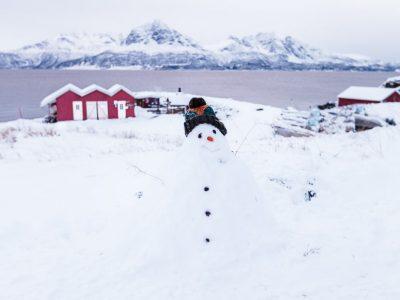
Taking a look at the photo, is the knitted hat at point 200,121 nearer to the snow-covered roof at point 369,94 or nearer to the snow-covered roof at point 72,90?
the snow-covered roof at point 72,90

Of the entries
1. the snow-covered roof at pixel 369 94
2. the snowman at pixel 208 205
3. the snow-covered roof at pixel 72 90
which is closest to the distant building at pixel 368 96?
the snow-covered roof at pixel 369 94

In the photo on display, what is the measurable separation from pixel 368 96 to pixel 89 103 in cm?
3396

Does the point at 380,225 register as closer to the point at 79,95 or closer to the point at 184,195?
the point at 184,195

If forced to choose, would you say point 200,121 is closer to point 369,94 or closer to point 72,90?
point 72,90

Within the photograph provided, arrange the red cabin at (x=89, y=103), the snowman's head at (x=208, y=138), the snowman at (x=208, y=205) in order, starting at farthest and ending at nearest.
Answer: the red cabin at (x=89, y=103)
the snowman's head at (x=208, y=138)
the snowman at (x=208, y=205)

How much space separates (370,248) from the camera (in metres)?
5.54

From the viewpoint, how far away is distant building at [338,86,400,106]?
44.5 m

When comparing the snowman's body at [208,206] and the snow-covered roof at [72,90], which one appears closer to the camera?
the snowman's body at [208,206]

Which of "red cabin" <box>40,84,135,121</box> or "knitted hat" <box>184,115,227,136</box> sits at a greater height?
"knitted hat" <box>184,115,227,136</box>

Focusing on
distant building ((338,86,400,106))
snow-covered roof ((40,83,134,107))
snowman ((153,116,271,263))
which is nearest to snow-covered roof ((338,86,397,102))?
distant building ((338,86,400,106))

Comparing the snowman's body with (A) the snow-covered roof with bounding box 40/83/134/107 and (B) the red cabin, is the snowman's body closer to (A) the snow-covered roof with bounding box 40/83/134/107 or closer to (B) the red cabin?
(A) the snow-covered roof with bounding box 40/83/134/107

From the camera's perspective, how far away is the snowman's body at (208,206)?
209 inches

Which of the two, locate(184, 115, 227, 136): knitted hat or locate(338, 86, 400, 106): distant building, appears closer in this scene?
locate(184, 115, 227, 136): knitted hat

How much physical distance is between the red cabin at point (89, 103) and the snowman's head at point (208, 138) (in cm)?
3368
